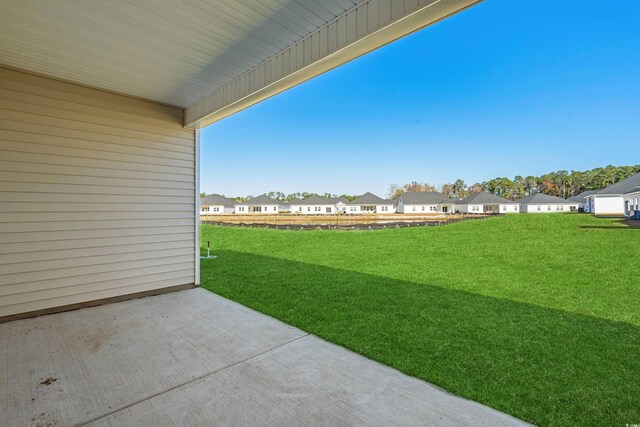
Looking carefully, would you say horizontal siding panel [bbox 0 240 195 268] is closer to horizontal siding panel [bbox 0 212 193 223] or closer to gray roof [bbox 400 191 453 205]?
horizontal siding panel [bbox 0 212 193 223]

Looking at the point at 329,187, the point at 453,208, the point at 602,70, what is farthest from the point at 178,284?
the point at 329,187

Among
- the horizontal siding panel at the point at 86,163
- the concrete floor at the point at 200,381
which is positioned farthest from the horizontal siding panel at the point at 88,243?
the horizontal siding panel at the point at 86,163

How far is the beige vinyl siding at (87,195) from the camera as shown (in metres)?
3.30

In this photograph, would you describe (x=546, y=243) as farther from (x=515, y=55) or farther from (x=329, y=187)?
(x=329, y=187)

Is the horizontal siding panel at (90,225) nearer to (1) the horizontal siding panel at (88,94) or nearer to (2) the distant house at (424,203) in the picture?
(1) the horizontal siding panel at (88,94)

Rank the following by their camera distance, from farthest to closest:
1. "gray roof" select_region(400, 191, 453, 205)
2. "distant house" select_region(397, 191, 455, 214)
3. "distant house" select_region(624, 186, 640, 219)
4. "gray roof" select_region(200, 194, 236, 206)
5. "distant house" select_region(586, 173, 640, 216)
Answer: "gray roof" select_region(200, 194, 236, 206) < "gray roof" select_region(400, 191, 453, 205) < "distant house" select_region(397, 191, 455, 214) < "distant house" select_region(586, 173, 640, 216) < "distant house" select_region(624, 186, 640, 219)

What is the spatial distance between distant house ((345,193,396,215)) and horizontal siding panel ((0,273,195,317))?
134 feet

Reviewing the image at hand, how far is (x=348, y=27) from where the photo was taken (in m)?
2.14

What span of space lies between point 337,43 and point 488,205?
147ft

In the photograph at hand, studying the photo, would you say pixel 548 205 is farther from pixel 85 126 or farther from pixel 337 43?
pixel 85 126

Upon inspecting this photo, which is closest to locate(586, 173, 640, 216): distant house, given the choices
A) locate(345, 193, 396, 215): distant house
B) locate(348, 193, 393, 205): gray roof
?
locate(345, 193, 396, 215): distant house

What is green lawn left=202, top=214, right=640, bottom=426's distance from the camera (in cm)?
194

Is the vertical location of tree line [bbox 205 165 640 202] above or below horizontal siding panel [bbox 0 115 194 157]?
above

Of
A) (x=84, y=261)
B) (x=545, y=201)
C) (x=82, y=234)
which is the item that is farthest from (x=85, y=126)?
(x=545, y=201)
